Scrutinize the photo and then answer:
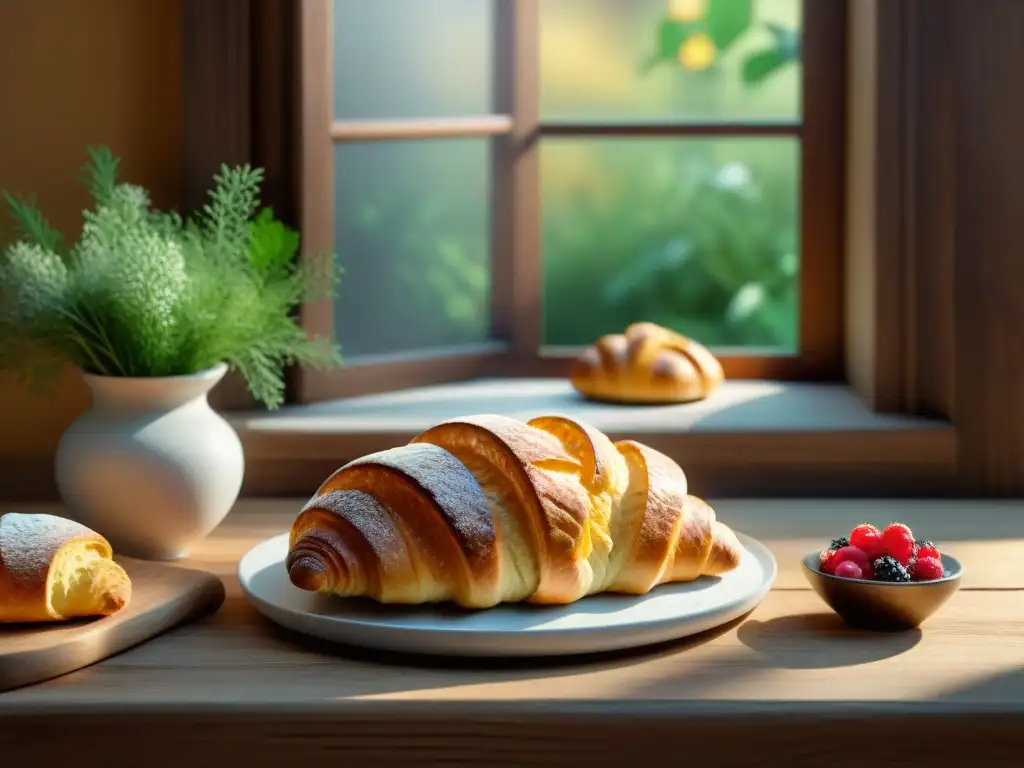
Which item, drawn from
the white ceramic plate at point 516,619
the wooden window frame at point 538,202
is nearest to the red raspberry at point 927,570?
the white ceramic plate at point 516,619

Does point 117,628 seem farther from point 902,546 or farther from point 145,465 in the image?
point 902,546

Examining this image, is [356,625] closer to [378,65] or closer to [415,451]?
[415,451]

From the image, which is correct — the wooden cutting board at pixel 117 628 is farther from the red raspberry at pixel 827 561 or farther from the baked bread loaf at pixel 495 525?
the red raspberry at pixel 827 561

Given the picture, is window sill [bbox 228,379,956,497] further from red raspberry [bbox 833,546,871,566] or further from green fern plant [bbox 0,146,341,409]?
red raspberry [bbox 833,546,871,566]

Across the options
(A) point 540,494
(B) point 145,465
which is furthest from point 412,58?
(A) point 540,494

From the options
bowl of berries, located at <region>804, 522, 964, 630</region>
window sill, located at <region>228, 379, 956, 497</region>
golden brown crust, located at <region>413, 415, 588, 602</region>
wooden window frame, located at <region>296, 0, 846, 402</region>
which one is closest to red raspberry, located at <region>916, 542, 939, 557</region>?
bowl of berries, located at <region>804, 522, 964, 630</region>
